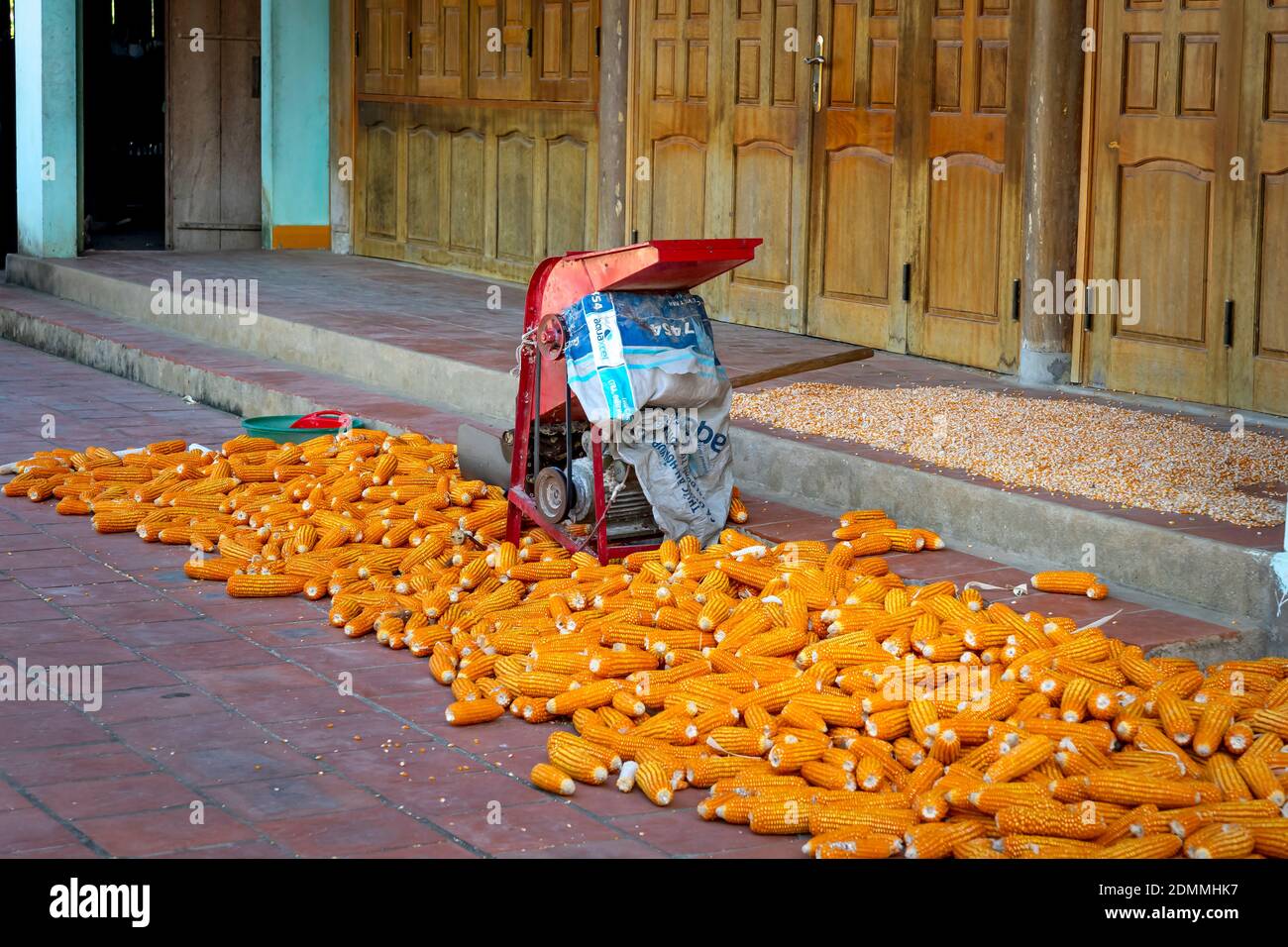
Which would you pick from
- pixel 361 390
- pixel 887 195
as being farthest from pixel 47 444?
pixel 887 195

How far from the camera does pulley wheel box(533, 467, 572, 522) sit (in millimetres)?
5859

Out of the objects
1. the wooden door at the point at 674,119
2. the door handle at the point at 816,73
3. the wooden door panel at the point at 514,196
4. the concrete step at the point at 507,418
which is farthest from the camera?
the wooden door panel at the point at 514,196

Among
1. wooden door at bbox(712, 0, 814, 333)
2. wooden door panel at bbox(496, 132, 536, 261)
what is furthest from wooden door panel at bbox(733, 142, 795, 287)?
wooden door panel at bbox(496, 132, 536, 261)

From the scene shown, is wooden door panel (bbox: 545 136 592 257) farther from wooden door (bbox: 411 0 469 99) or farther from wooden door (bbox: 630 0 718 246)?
wooden door (bbox: 411 0 469 99)

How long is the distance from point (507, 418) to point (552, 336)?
2.44 metres

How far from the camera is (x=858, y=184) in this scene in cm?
915

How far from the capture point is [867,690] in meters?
4.63

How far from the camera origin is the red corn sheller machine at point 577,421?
18.6 ft

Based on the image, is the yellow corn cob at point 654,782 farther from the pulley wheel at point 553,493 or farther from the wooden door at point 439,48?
the wooden door at point 439,48

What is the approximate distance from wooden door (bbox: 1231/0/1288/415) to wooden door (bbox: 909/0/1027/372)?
1.21 metres

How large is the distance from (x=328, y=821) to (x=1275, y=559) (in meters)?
2.81

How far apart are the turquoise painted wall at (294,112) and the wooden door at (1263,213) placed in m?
8.35

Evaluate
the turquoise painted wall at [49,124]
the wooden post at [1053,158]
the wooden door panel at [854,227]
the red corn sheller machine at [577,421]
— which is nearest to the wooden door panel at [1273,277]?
the wooden post at [1053,158]

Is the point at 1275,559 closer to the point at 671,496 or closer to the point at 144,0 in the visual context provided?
the point at 671,496
